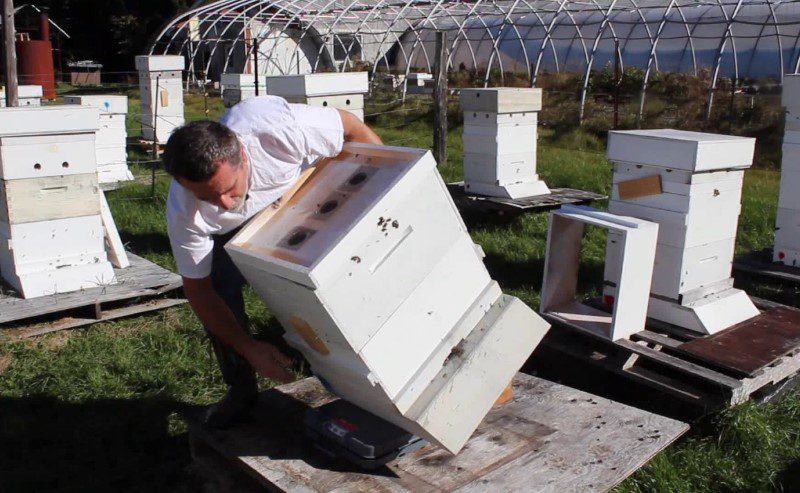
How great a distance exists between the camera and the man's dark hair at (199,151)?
7.11 feet

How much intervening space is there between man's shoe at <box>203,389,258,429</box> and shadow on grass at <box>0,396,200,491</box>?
17cm

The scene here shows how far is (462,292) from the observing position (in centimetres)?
246

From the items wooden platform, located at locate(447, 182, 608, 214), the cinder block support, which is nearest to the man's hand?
the cinder block support

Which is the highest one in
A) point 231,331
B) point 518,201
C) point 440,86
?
point 440,86

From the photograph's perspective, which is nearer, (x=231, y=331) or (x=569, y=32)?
(x=231, y=331)

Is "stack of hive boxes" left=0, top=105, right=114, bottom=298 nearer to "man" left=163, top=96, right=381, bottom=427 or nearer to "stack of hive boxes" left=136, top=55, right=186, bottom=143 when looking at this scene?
"man" left=163, top=96, right=381, bottom=427

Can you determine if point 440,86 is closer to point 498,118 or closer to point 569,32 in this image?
point 498,118

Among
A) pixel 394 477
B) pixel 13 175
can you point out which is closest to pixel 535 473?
pixel 394 477

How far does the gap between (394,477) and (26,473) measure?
1621 mm

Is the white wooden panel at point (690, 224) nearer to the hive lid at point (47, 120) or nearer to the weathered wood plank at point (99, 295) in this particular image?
the weathered wood plank at point (99, 295)

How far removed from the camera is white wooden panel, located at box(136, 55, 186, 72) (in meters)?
11.7

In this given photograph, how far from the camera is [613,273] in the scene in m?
3.84

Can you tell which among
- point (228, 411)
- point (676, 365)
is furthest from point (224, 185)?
point (676, 365)

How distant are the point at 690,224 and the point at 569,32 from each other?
12.3 m
